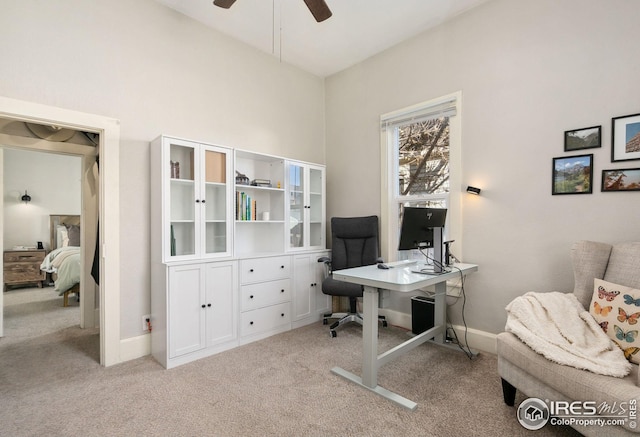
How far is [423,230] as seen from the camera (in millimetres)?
2557

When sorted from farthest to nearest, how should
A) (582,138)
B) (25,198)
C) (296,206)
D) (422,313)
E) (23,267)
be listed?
(25,198)
(23,267)
(296,206)
(422,313)
(582,138)

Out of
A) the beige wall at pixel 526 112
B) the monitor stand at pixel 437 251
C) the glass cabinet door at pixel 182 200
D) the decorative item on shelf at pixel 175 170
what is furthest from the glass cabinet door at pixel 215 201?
the beige wall at pixel 526 112

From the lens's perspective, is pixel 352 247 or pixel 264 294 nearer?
pixel 264 294

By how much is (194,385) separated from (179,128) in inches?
92.0

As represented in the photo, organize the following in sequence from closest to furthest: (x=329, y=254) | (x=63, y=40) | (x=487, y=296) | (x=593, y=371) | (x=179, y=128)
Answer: (x=593, y=371)
(x=63, y=40)
(x=487, y=296)
(x=179, y=128)
(x=329, y=254)

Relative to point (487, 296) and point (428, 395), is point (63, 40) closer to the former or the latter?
point (428, 395)

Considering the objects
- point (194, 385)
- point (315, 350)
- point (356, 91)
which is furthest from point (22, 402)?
point (356, 91)

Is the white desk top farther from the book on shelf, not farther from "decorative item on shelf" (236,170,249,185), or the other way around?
"decorative item on shelf" (236,170,249,185)

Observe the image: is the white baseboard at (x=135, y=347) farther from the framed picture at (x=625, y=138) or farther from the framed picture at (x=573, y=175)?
the framed picture at (x=625, y=138)

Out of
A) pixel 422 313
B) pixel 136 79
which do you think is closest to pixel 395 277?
pixel 422 313

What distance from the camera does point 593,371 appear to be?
1521mm

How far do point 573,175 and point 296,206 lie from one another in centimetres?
265

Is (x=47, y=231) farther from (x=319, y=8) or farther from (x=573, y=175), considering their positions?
(x=573, y=175)

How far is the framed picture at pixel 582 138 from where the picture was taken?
91.4 inches
